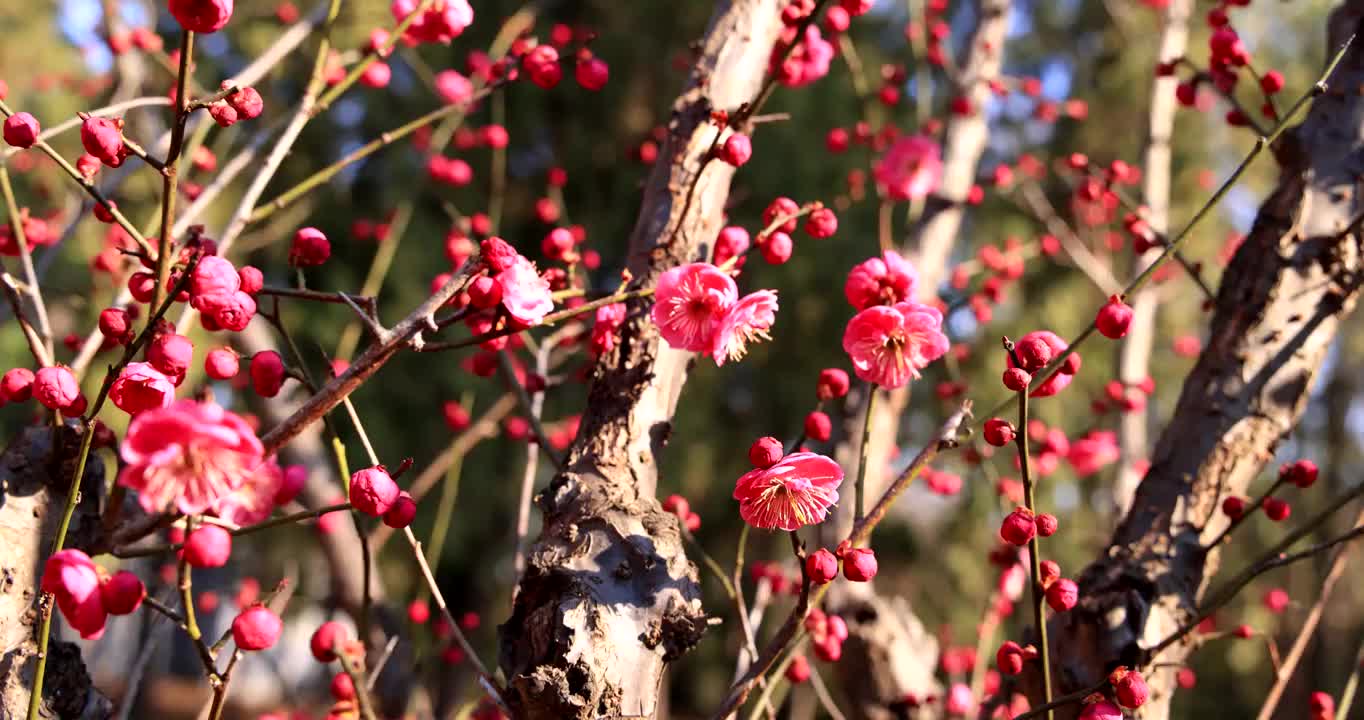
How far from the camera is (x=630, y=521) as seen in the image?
1.37 m

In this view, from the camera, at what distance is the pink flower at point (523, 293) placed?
1134 millimetres

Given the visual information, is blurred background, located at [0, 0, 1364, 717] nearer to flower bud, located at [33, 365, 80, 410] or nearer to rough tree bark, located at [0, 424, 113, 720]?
rough tree bark, located at [0, 424, 113, 720]

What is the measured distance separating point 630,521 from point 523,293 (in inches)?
14.9

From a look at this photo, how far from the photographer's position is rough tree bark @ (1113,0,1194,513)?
2953 mm

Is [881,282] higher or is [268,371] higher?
[881,282]

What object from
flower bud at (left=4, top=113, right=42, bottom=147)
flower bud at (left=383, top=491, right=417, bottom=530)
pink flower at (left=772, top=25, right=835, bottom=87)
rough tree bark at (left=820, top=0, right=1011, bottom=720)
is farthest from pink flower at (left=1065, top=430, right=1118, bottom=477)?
flower bud at (left=4, top=113, right=42, bottom=147)

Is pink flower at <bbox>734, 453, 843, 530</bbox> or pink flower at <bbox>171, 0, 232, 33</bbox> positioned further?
pink flower at <bbox>734, 453, 843, 530</bbox>

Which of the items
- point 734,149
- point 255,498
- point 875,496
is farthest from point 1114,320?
point 875,496

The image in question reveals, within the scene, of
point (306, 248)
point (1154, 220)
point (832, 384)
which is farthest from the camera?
point (1154, 220)

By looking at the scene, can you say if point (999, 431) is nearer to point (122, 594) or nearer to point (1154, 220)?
point (122, 594)

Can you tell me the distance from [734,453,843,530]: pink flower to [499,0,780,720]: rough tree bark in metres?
0.16

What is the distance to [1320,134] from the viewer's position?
6.42 ft

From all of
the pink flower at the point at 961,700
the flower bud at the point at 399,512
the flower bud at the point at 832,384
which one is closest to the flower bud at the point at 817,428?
the flower bud at the point at 832,384

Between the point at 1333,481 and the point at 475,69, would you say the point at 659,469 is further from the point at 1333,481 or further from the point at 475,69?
the point at 1333,481
